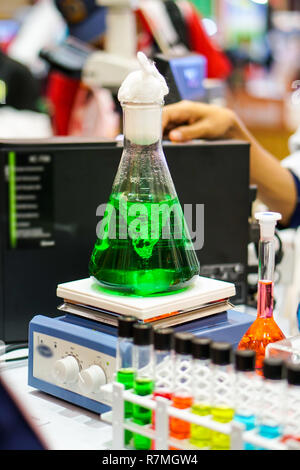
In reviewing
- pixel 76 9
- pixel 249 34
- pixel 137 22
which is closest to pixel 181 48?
pixel 137 22

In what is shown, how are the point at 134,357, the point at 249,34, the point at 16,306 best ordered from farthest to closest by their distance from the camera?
1. the point at 249,34
2. the point at 16,306
3. the point at 134,357

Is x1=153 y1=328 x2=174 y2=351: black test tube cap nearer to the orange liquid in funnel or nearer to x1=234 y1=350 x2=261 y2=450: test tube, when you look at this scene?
x1=234 y1=350 x2=261 y2=450: test tube

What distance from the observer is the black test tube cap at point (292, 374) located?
0.76 meters

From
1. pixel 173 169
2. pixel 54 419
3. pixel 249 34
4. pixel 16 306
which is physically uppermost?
pixel 249 34

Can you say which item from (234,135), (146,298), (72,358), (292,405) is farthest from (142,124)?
(234,135)

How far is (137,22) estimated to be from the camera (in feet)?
10.8

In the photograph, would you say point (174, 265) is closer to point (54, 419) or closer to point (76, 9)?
point (54, 419)

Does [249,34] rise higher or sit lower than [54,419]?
higher

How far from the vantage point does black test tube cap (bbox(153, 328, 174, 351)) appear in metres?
0.85

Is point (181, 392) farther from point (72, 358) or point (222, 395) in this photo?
point (72, 358)

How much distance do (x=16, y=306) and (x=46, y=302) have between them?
0.05 meters

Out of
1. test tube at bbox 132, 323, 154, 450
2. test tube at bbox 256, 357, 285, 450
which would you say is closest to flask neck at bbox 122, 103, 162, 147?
test tube at bbox 132, 323, 154, 450
